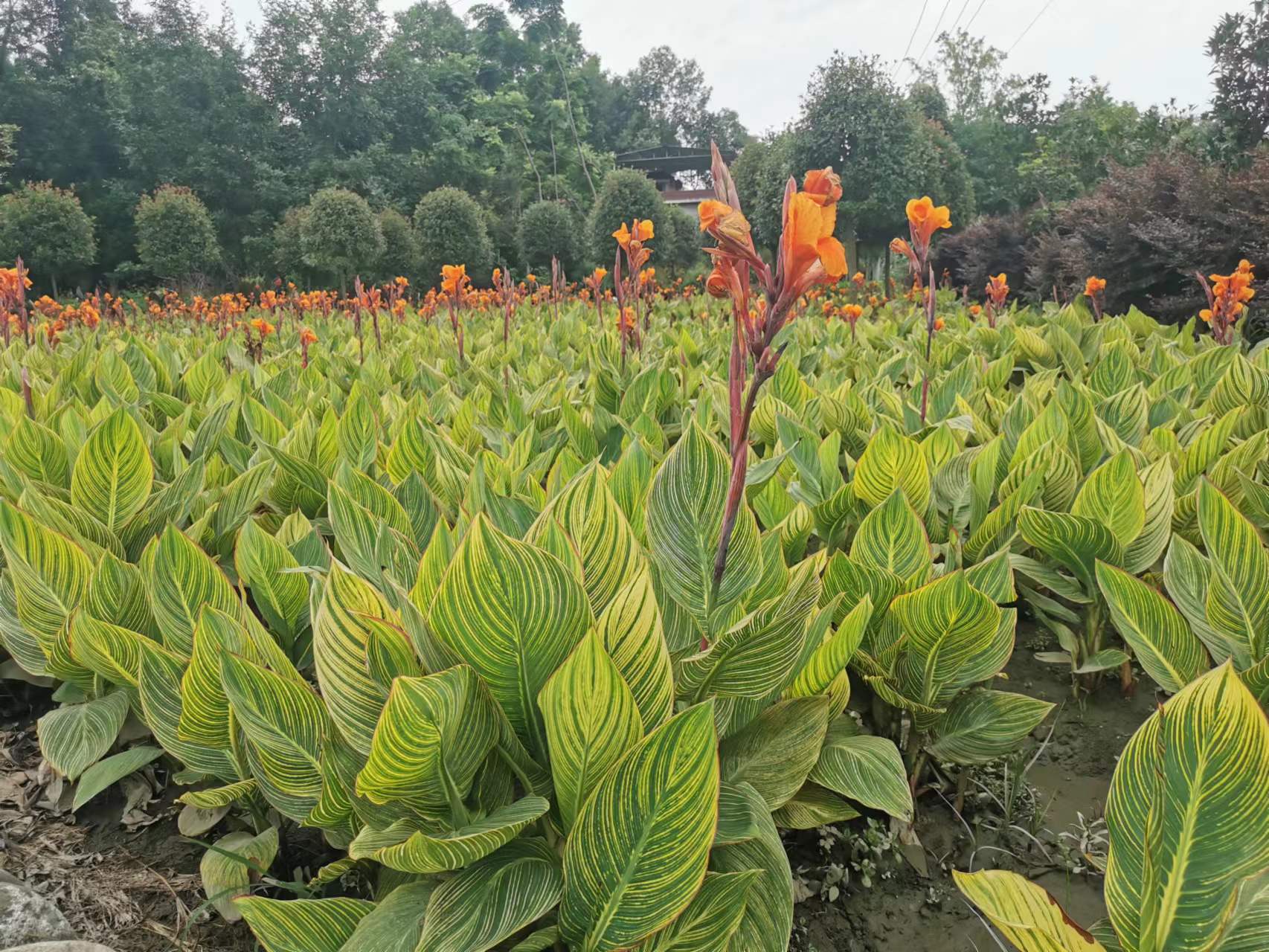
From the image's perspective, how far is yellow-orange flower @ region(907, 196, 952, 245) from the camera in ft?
6.22

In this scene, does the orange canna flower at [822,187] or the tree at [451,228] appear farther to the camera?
the tree at [451,228]

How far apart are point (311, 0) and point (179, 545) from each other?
40.9m

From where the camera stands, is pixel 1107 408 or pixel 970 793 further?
pixel 1107 408

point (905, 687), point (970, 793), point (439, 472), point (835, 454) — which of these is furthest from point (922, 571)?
point (439, 472)

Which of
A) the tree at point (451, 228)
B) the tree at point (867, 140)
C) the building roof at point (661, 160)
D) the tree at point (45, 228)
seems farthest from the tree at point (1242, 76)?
the building roof at point (661, 160)

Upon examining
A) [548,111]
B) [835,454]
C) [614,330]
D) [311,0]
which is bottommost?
[835,454]

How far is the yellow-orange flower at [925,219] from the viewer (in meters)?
1.89

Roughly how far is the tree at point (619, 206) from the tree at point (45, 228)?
1205cm

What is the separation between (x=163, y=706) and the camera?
1.05 m

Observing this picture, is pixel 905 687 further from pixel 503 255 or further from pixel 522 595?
pixel 503 255

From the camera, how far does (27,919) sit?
94cm

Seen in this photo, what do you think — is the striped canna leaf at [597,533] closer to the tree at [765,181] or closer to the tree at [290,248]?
the tree at [765,181]

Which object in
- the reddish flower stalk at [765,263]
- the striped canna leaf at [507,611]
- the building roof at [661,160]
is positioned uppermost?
the building roof at [661,160]

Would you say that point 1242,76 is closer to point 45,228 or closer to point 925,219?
point 925,219
